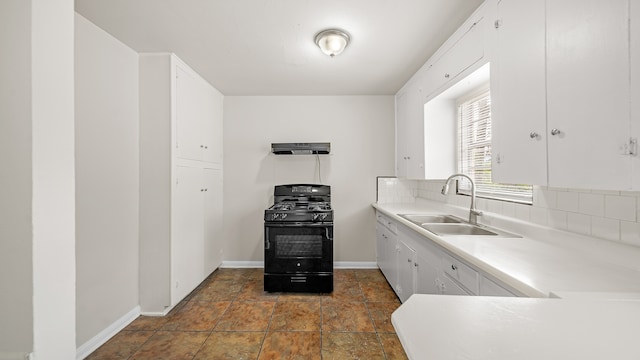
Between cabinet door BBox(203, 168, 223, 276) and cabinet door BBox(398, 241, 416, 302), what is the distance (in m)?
2.14

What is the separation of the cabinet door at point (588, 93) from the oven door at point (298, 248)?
6.42 ft

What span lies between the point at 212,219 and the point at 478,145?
2962 mm

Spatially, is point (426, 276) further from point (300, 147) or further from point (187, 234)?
point (187, 234)

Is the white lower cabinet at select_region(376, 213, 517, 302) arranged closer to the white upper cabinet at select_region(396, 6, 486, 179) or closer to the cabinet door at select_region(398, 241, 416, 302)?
the cabinet door at select_region(398, 241, 416, 302)

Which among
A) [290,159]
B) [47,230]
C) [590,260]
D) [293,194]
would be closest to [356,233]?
[293,194]

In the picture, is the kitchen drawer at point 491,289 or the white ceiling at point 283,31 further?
the white ceiling at point 283,31

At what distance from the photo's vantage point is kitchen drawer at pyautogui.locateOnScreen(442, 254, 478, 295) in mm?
1267

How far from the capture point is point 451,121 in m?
2.51

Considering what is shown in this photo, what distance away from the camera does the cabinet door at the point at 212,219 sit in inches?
114

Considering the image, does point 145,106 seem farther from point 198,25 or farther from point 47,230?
point 47,230

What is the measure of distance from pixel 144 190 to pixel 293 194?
1647 millimetres

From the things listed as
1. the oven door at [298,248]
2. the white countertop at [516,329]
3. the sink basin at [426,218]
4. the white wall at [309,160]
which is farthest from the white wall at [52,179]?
the white wall at [309,160]

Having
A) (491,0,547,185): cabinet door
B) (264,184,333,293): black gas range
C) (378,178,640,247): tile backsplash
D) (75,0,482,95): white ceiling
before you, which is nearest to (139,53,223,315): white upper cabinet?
(75,0,482,95): white ceiling

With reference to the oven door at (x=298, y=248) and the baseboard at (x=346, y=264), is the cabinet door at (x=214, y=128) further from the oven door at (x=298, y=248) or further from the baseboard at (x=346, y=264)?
the baseboard at (x=346, y=264)
